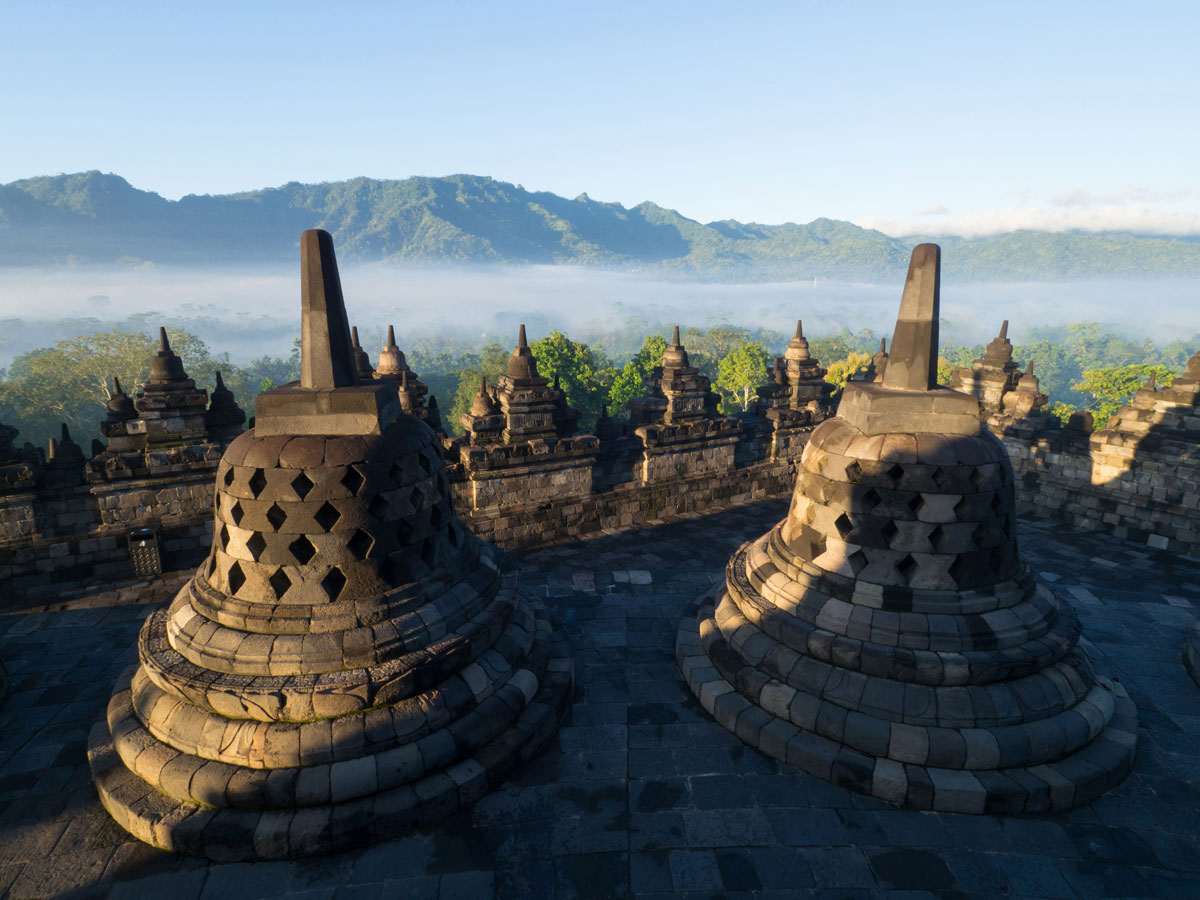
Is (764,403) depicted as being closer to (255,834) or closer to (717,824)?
(717,824)

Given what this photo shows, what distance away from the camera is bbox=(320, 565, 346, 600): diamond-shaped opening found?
606 cm

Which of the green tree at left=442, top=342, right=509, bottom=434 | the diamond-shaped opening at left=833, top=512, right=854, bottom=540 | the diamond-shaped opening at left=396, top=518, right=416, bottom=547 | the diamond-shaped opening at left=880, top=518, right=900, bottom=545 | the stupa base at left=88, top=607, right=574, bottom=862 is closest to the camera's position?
the stupa base at left=88, top=607, right=574, bottom=862

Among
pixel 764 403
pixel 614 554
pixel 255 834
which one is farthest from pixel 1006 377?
pixel 255 834

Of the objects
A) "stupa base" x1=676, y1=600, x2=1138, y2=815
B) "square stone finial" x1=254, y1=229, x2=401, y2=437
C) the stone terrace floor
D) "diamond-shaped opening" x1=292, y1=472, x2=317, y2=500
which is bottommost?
the stone terrace floor

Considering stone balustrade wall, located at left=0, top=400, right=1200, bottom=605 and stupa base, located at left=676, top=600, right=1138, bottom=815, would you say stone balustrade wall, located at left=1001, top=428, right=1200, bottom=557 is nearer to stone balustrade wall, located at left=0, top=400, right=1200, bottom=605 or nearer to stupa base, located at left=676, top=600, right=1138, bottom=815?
stone balustrade wall, located at left=0, top=400, right=1200, bottom=605

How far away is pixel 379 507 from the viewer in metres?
6.16

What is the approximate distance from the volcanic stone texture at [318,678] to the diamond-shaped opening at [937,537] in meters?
4.44

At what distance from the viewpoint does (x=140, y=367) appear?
5253 cm

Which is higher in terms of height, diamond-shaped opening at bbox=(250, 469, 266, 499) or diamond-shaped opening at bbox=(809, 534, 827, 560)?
diamond-shaped opening at bbox=(250, 469, 266, 499)

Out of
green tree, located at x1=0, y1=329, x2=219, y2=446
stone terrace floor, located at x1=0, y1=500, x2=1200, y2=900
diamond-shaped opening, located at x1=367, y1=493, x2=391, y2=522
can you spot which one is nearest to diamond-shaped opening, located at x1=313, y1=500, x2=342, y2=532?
diamond-shaped opening, located at x1=367, y1=493, x2=391, y2=522

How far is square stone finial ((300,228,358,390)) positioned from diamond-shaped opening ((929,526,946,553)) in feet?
21.1

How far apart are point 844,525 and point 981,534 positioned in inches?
55.1

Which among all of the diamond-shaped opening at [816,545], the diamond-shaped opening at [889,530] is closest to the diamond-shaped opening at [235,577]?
the diamond-shaped opening at [816,545]

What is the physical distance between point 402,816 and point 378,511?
2791 mm
